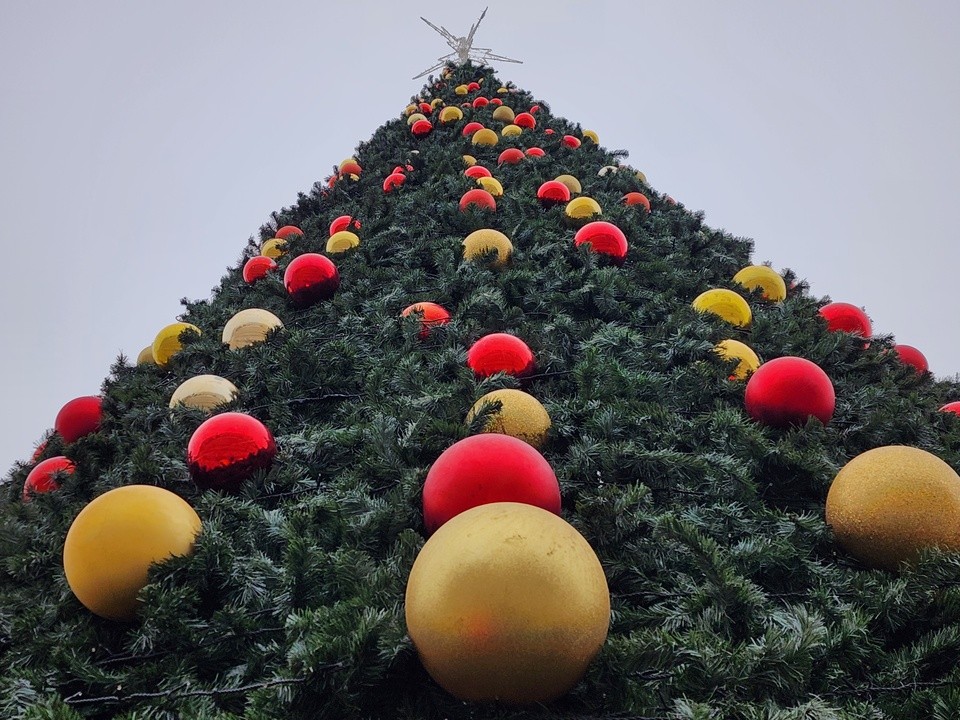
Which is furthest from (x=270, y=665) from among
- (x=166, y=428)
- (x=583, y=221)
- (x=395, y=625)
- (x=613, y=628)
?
(x=583, y=221)

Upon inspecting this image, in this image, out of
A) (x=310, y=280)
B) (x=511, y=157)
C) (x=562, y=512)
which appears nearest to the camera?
(x=562, y=512)

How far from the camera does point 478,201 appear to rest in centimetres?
568

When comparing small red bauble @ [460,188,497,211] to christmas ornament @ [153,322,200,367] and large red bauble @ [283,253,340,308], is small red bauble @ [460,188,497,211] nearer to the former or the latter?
large red bauble @ [283,253,340,308]

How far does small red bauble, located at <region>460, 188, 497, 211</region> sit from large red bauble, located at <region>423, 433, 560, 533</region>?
11.9 feet

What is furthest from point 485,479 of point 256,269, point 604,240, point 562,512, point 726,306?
point 256,269

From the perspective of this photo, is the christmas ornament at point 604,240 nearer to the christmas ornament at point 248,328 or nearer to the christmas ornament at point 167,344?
the christmas ornament at point 248,328

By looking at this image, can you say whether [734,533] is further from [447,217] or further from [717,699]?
[447,217]

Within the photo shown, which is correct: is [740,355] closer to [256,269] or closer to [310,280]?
[310,280]

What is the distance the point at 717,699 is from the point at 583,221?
14.5 ft

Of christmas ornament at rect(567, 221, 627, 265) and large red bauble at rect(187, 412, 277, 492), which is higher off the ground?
christmas ornament at rect(567, 221, 627, 265)

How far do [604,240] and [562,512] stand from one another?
2.72m

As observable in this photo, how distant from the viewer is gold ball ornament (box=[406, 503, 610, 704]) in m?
1.59

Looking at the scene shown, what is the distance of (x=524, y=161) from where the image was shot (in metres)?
7.57

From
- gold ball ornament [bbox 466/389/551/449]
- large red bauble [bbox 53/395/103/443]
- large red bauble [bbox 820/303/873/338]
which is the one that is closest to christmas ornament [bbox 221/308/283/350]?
large red bauble [bbox 53/395/103/443]
